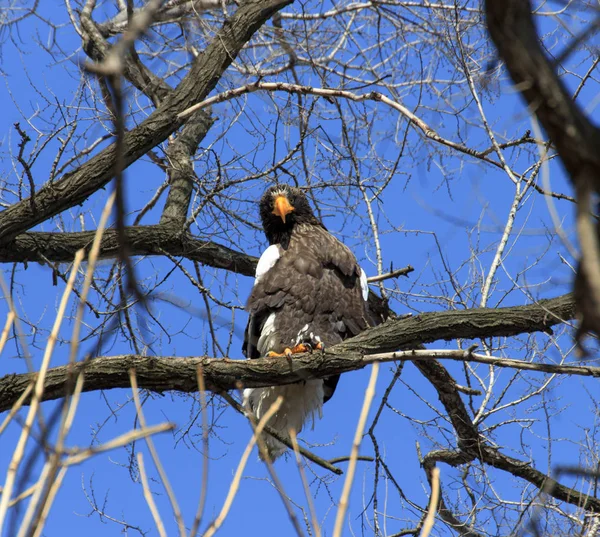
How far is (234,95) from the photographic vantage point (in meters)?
4.71

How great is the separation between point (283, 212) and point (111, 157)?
5.04 feet

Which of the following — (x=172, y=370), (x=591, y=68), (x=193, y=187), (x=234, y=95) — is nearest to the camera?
(x=172, y=370)

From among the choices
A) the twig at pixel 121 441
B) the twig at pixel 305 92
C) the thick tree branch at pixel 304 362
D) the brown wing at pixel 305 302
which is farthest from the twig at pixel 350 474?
the brown wing at pixel 305 302

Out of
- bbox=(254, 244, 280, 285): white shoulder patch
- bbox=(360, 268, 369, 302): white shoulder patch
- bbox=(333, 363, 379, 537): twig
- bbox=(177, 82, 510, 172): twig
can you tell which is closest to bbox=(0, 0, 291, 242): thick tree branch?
bbox=(177, 82, 510, 172): twig

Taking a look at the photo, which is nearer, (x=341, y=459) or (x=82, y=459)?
(x=82, y=459)

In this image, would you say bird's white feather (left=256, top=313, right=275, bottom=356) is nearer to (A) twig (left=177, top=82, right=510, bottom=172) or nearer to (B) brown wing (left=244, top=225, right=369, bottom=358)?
(B) brown wing (left=244, top=225, right=369, bottom=358)

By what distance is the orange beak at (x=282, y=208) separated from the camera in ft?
18.4

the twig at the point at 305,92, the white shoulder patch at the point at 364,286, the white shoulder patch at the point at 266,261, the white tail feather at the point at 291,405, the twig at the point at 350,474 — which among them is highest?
the twig at the point at 305,92

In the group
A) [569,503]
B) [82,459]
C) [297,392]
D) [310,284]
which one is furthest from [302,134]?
[82,459]

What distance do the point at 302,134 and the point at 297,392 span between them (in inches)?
63.0

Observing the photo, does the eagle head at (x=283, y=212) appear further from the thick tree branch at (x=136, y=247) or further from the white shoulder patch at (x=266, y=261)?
the thick tree branch at (x=136, y=247)

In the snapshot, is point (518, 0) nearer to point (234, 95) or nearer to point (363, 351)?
point (363, 351)

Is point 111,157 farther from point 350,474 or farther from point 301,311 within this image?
point 350,474

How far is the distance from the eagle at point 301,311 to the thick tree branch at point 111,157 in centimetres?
119
